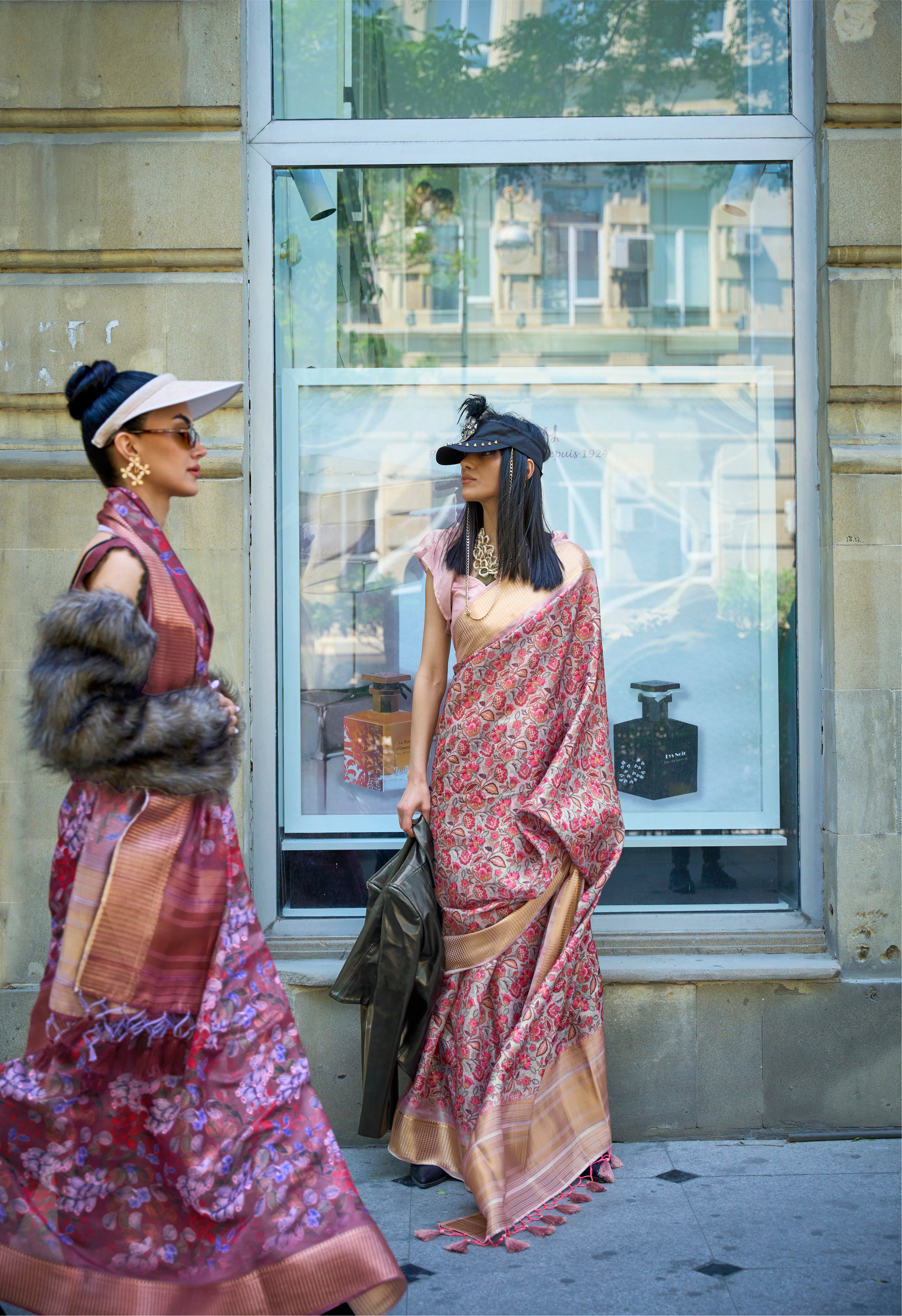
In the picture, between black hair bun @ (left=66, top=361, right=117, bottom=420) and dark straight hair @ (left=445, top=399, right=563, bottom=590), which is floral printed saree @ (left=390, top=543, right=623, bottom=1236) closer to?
dark straight hair @ (left=445, top=399, right=563, bottom=590)

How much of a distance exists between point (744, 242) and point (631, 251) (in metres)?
0.44

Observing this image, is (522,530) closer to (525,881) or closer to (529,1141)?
(525,881)

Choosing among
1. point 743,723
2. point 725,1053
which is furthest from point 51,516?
point 725,1053

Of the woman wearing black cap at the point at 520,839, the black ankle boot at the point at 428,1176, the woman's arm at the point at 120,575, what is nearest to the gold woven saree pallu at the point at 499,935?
the woman wearing black cap at the point at 520,839

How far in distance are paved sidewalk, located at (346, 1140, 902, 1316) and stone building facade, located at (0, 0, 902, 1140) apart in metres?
0.33

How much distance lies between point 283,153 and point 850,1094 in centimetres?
396

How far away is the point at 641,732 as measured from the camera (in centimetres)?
446

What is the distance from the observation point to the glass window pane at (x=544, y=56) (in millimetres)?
4320

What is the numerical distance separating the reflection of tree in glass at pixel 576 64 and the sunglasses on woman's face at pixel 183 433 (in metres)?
2.16

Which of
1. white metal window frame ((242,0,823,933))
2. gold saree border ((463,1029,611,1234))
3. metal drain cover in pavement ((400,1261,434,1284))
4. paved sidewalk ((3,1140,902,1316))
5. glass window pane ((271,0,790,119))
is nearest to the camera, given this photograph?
paved sidewalk ((3,1140,902,1316))

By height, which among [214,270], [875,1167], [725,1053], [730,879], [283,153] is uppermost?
[283,153]

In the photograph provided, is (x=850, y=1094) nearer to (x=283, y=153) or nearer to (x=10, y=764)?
(x=10, y=764)

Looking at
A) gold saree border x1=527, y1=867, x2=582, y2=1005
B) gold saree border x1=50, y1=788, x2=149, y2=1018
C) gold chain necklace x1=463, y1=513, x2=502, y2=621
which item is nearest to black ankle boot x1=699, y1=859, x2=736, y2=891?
gold saree border x1=527, y1=867, x2=582, y2=1005

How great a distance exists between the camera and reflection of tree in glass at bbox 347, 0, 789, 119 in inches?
171
